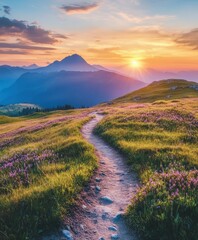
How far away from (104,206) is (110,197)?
76 cm

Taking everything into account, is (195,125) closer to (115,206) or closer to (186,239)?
(115,206)

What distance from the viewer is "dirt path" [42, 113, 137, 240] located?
7371mm

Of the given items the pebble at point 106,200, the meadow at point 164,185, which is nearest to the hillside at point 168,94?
the meadow at point 164,185

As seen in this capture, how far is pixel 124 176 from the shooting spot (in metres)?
11.8

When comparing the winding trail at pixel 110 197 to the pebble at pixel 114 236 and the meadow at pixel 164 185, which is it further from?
the meadow at pixel 164 185

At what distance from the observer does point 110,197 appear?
9656 mm

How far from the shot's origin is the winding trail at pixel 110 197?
748cm

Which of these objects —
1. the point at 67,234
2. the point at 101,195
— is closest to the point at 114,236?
the point at 67,234

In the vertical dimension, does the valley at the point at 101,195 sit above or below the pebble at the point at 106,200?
above

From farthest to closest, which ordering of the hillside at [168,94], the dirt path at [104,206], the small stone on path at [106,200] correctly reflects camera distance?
1. the hillside at [168,94]
2. the small stone on path at [106,200]
3. the dirt path at [104,206]

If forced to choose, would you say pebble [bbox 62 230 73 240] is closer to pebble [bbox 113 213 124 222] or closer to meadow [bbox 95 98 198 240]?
pebble [bbox 113 213 124 222]

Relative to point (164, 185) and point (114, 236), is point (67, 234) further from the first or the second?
point (164, 185)

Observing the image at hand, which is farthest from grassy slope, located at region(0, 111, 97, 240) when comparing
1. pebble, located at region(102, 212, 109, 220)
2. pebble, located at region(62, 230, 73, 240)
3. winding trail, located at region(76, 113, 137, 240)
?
pebble, located at region(102, 212, 109, 220)

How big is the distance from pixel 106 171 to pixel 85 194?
3.02m
